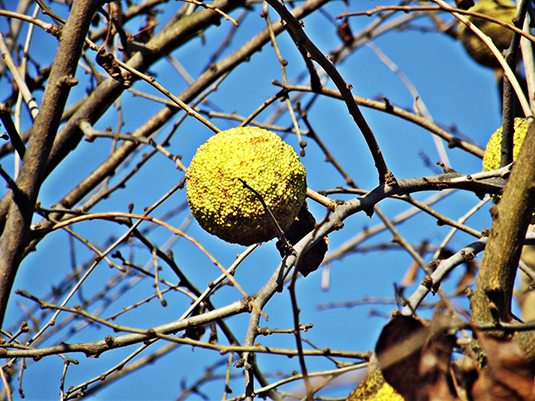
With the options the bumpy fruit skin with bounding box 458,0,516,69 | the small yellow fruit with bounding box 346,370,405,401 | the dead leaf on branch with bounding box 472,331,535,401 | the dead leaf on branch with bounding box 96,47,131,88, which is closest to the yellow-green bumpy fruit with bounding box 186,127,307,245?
the dead leaf on branch with bounding box 96,47,131,88

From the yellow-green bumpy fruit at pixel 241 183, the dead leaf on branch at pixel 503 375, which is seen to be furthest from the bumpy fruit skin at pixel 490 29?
the dead leaf on branch at pixel 503 375

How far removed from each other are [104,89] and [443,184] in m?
1.77

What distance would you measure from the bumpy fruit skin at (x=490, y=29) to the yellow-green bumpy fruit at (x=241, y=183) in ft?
6.66

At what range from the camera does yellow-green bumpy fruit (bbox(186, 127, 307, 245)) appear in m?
1.81

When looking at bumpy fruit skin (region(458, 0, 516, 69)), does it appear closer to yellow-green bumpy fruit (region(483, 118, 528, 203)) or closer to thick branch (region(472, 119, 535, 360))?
yellow-green bumpy fruit (region(483, 118, 528, 203))

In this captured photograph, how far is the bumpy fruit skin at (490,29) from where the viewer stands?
3256 mm

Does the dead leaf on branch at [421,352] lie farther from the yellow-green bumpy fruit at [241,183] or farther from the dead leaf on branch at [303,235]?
the dead leaf on branch at [303,235]

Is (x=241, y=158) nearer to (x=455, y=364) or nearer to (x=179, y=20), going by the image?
(x=455, y=364)

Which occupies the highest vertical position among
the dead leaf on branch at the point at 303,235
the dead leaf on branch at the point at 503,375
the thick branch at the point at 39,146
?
the thick branch at the point at 39,146

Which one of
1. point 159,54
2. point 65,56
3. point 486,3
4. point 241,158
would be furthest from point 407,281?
point 65,56

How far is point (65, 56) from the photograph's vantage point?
5.72 ft

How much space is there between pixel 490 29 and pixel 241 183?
227 centimetres

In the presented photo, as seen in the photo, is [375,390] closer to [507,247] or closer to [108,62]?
[507,247]

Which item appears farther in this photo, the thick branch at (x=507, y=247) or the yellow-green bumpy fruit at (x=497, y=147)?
the yellow-green bumpy fruit at (x=497, y=147)
